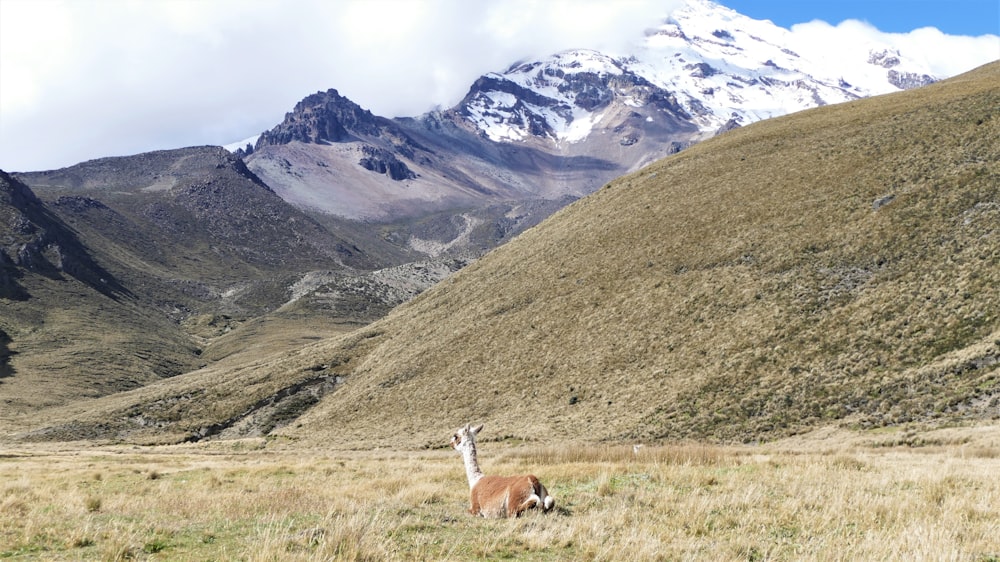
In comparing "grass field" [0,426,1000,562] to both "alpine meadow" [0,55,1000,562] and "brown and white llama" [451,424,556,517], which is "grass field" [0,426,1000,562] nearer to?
"alpine meadow" [0,55,1000,562]

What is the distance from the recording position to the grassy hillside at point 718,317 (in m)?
38.2

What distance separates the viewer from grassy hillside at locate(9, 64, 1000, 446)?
3825cm

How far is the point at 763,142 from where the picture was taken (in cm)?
8044

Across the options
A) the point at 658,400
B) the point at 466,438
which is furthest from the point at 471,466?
the point at 658,400

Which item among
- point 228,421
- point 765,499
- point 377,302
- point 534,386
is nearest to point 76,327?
point 377,302

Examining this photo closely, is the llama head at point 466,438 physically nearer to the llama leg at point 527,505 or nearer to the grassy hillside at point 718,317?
the llama leg at point 527,505

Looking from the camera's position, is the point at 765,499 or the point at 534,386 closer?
the point at 765,499

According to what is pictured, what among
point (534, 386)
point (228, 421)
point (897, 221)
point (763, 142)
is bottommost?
point (228, 421)

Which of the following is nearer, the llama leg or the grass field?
the grass field

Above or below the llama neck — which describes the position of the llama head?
above

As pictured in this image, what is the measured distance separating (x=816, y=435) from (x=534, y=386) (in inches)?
925

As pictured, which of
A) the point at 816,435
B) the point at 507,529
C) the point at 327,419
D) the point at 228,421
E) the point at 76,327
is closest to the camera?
the point at 507,529

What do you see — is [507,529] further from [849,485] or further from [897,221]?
[897,221]

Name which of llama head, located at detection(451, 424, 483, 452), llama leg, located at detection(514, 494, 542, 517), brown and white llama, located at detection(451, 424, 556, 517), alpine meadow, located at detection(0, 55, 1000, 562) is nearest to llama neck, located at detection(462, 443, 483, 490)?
llama head, located at detection(451, 424, 483, 452)
